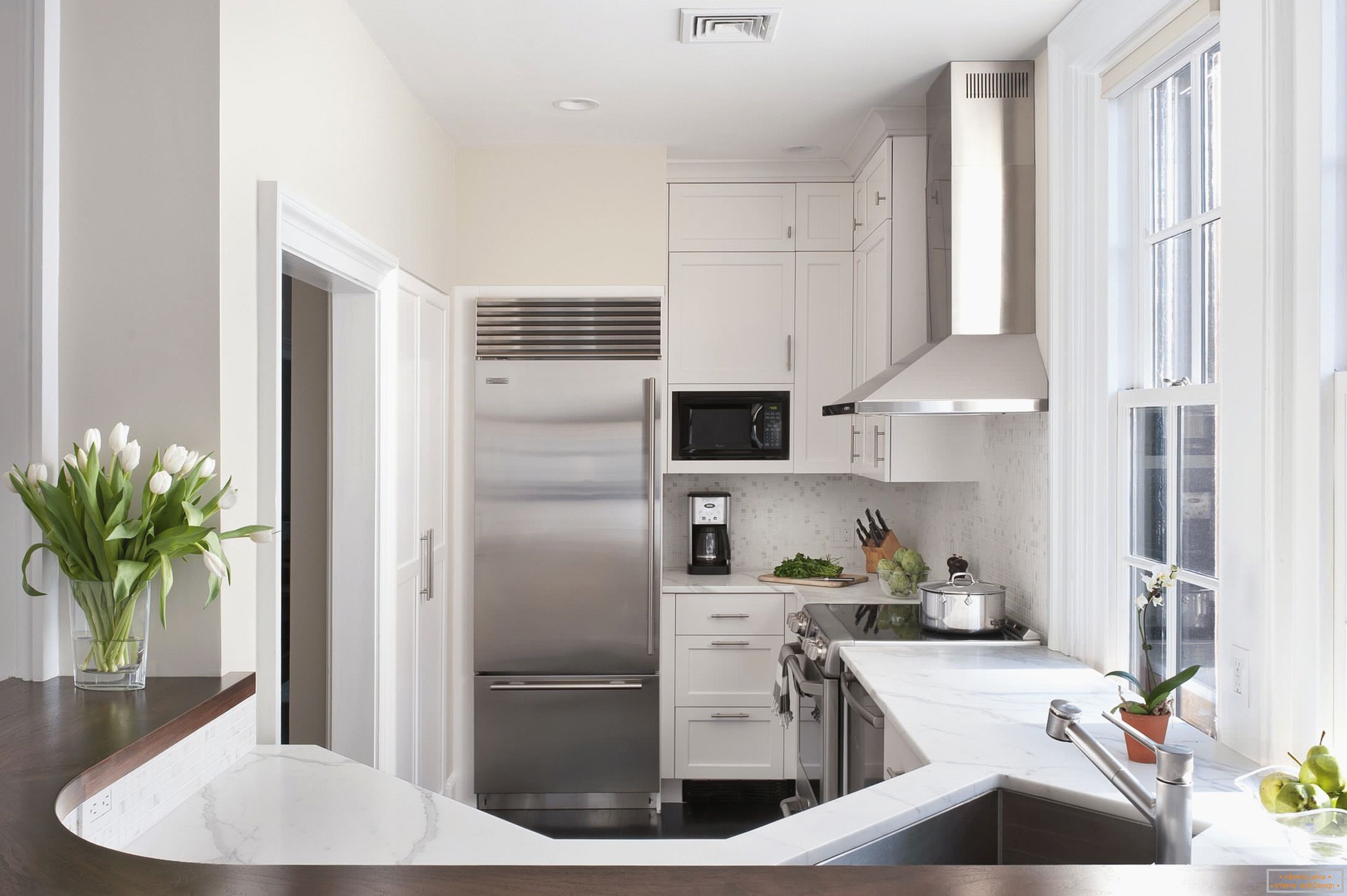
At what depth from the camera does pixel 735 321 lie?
3988 millimetres

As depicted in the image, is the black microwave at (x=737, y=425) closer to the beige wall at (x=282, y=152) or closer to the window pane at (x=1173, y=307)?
the beige wall at (x=282, y=152)

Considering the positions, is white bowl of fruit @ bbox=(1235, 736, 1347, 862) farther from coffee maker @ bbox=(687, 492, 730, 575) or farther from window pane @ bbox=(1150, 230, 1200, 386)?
coffee maker @ bbox=(687, 492, 730, 575)

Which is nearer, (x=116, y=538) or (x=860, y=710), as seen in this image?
(x=116, y=538)

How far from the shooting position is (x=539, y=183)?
383 centimetres

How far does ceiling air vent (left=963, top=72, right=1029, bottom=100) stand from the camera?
290cm

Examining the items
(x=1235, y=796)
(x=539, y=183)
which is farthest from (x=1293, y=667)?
(x=539, y=183)

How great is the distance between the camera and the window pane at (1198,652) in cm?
212

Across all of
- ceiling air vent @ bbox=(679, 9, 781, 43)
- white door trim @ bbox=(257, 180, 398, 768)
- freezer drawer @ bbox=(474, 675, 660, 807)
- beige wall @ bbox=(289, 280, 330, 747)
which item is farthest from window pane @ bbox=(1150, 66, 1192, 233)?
beige wall @ bbox=(289, 280, 330, 747)

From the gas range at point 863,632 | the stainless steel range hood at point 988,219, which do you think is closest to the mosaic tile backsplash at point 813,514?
the gas range at point 863,632

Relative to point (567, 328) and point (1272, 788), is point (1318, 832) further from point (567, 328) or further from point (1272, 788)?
point (567, 328)

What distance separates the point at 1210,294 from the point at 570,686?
267cm

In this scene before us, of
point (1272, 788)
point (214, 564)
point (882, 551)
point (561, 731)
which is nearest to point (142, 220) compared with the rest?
point (214, 564)

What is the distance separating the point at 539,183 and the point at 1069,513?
2.41 meters

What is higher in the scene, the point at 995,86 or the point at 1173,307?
the point at 995,86
